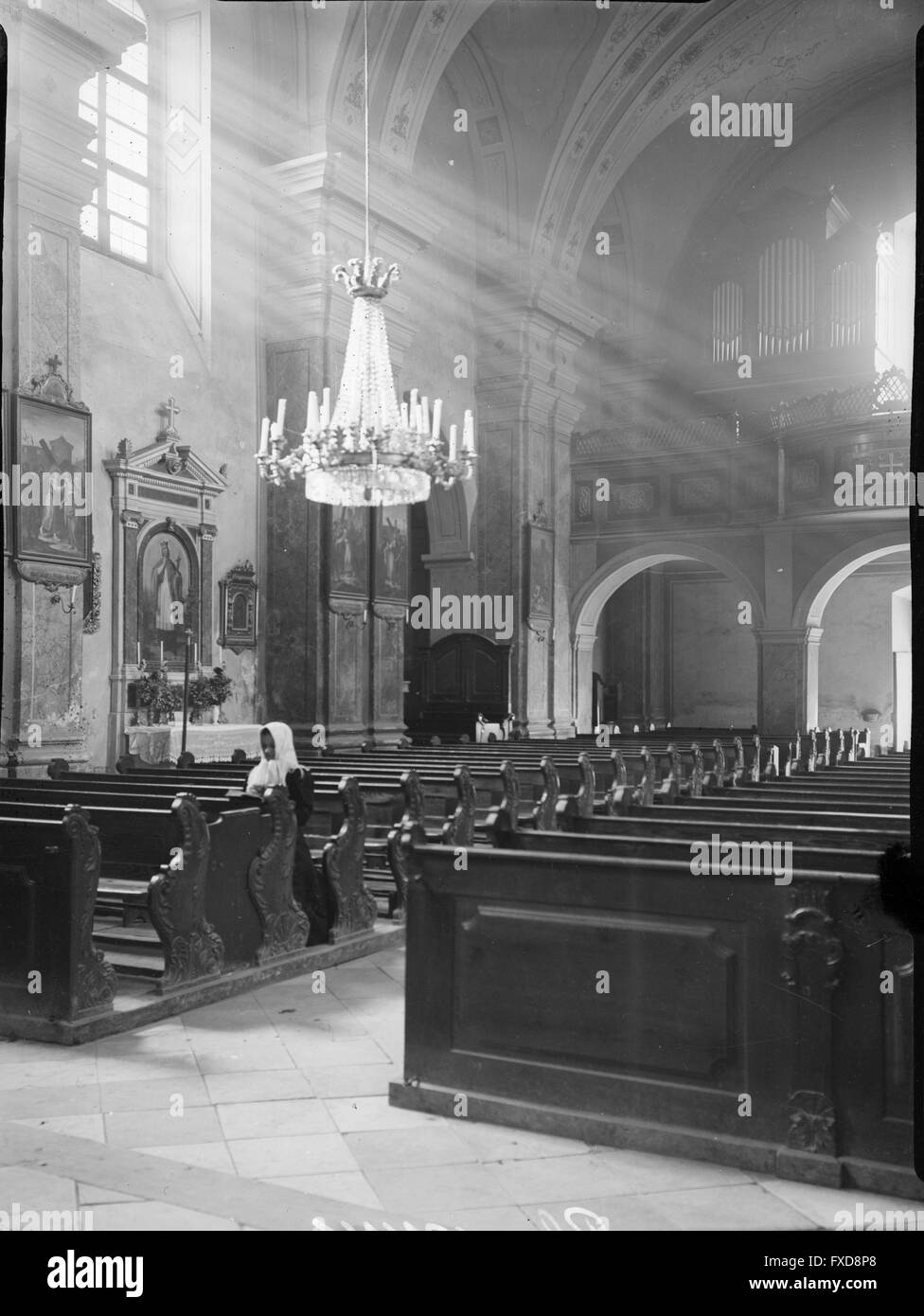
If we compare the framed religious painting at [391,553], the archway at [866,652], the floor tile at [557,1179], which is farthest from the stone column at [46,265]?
the archway at [866,652]

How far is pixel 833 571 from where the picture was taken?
17625 millimetres

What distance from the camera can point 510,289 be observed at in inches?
687

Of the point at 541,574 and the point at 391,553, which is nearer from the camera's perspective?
the point at 391,553

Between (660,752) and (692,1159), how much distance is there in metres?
7.75

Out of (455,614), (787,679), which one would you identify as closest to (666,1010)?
(455,614)

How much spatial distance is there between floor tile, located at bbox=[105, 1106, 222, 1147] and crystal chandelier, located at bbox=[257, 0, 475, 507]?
23.3ft

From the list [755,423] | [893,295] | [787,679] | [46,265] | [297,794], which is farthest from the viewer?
[893,295]

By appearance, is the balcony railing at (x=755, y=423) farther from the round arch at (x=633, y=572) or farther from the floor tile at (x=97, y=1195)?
the floor tile at (x=97, y=1195)

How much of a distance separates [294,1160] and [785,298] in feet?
61.5

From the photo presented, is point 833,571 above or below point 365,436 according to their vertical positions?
below

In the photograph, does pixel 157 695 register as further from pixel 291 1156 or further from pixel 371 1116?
pixel 291 1156

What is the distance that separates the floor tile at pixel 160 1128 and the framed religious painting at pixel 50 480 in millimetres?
6747

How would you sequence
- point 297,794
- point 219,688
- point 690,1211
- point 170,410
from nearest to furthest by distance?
1. point 690,1211
2. point 297,794
3. point 170,410
4. point 219,688
